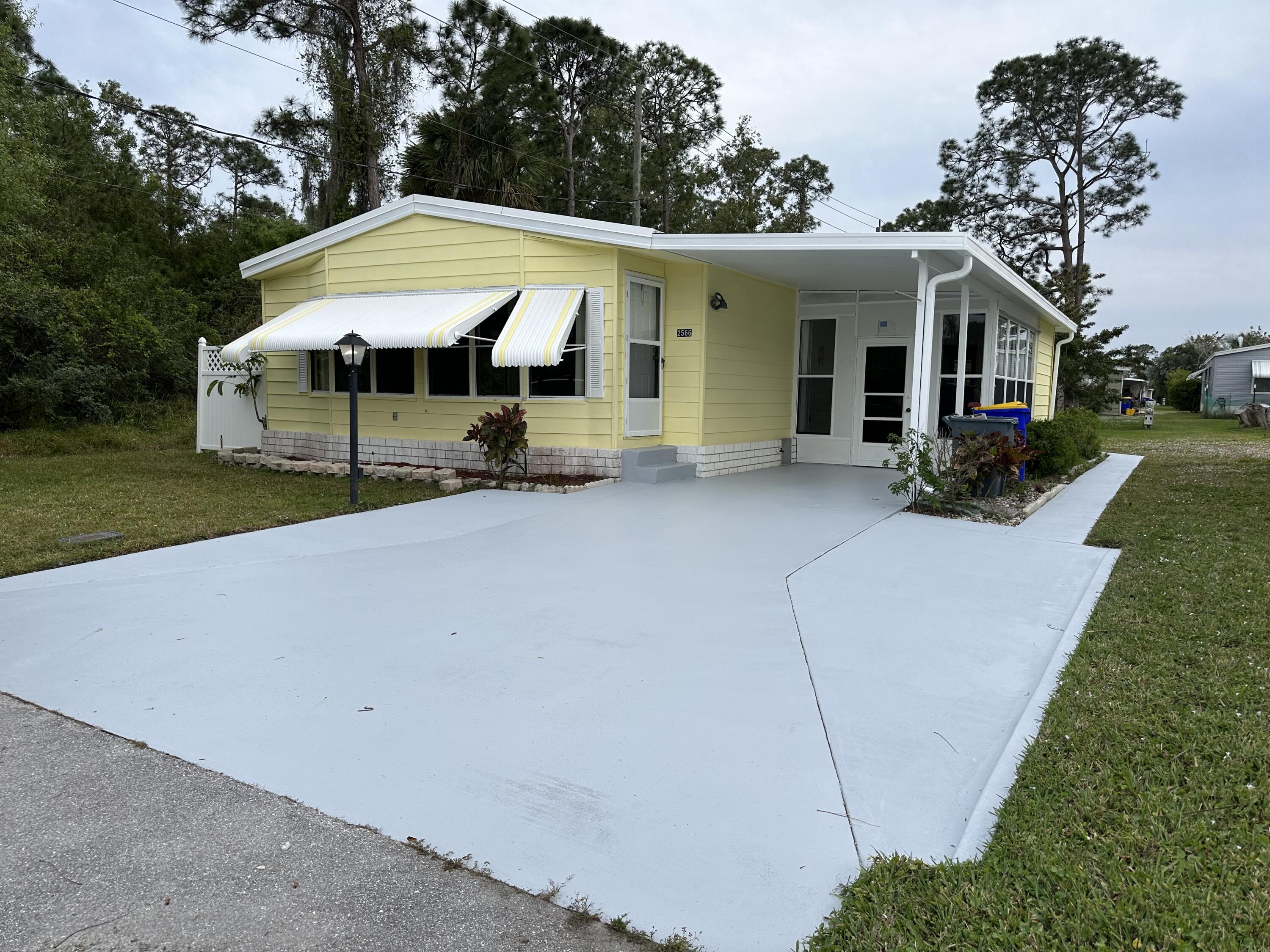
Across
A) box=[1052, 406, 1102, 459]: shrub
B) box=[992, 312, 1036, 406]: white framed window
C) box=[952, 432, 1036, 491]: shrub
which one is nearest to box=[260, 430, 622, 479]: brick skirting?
box=[952, 432, 1036, 491]: shrub

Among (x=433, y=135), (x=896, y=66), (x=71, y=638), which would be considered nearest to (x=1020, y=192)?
(x=896, y=66)

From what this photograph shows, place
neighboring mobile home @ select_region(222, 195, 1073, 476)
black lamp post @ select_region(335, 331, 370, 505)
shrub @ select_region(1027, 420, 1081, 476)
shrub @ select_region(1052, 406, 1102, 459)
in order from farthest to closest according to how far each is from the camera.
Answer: shrub @ select_region(1052, 406, 1102, 459) → shrub @ select_region(1027, 420, 1081, 476) → neighboring mobile home @ select_region(222, 195, 1073, 476) → black lamp post @ select_region(335, 331, 370, 505)

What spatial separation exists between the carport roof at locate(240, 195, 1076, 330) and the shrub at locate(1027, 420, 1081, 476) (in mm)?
1861

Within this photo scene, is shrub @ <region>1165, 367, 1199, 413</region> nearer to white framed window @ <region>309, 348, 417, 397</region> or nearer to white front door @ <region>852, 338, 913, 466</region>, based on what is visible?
white front door @ <region>852, 338, 913, 466</region>

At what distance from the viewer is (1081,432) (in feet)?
47.5

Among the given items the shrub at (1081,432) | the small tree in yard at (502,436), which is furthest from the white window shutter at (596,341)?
the shrub at (1081,432)

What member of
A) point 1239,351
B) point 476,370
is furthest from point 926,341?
point 1239,351

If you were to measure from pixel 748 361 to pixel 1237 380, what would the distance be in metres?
36.6

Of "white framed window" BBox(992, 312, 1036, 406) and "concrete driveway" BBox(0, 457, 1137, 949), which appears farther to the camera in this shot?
"white framed window" BBox(992, 312, 1036, 406)

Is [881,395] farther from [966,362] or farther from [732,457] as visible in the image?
[732,457]

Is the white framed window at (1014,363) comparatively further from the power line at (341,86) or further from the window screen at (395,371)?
the power line at (341,86)

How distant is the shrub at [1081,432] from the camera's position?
44.8 ft

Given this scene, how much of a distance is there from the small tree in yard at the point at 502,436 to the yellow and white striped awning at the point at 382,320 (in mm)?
1086

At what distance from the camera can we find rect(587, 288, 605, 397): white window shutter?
1011cm
